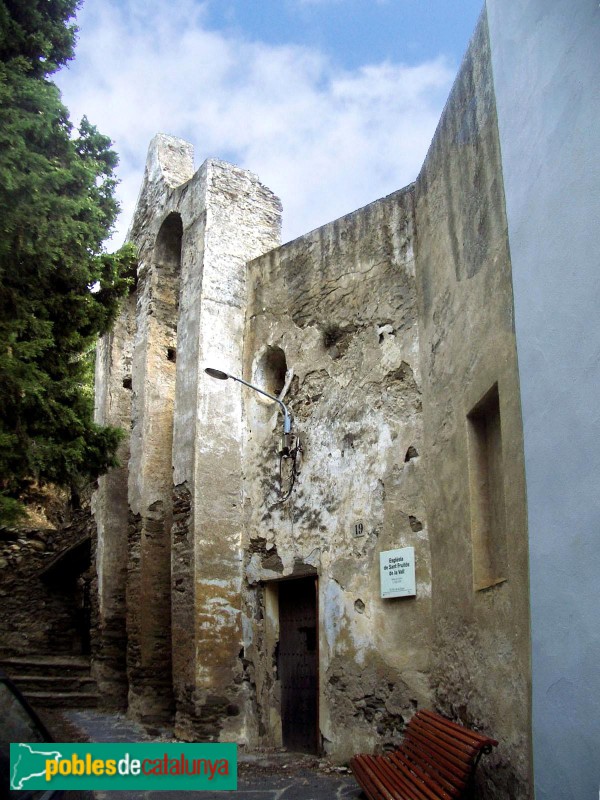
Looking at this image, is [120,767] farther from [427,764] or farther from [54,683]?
[54,683]

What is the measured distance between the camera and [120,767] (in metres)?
5.51

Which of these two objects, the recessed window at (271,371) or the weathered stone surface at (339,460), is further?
the recessed window at (271,371)

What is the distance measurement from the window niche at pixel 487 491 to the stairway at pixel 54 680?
8.64 metres

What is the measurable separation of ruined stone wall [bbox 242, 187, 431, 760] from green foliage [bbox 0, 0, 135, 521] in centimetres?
238

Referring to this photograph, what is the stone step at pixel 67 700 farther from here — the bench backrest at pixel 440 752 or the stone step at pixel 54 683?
the bench backrest at pixel 440 752

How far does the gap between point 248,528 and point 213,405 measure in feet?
5.36

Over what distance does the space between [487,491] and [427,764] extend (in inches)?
81.0

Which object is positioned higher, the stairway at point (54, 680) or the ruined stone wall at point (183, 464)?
the ruined stone wall at point (183, 464)

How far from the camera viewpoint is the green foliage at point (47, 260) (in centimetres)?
647

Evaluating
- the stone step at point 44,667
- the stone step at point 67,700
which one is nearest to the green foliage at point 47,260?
the stone step at point 67,700

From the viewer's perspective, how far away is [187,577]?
30.6 feet

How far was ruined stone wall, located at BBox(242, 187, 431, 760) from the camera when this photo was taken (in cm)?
754

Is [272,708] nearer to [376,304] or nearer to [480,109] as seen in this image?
[376,304]

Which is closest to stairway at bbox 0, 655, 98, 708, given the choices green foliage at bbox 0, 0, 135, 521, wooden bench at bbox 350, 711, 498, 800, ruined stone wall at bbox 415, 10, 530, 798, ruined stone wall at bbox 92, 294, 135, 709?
ruined stone wall at bbox 92, 294, 135, 709
